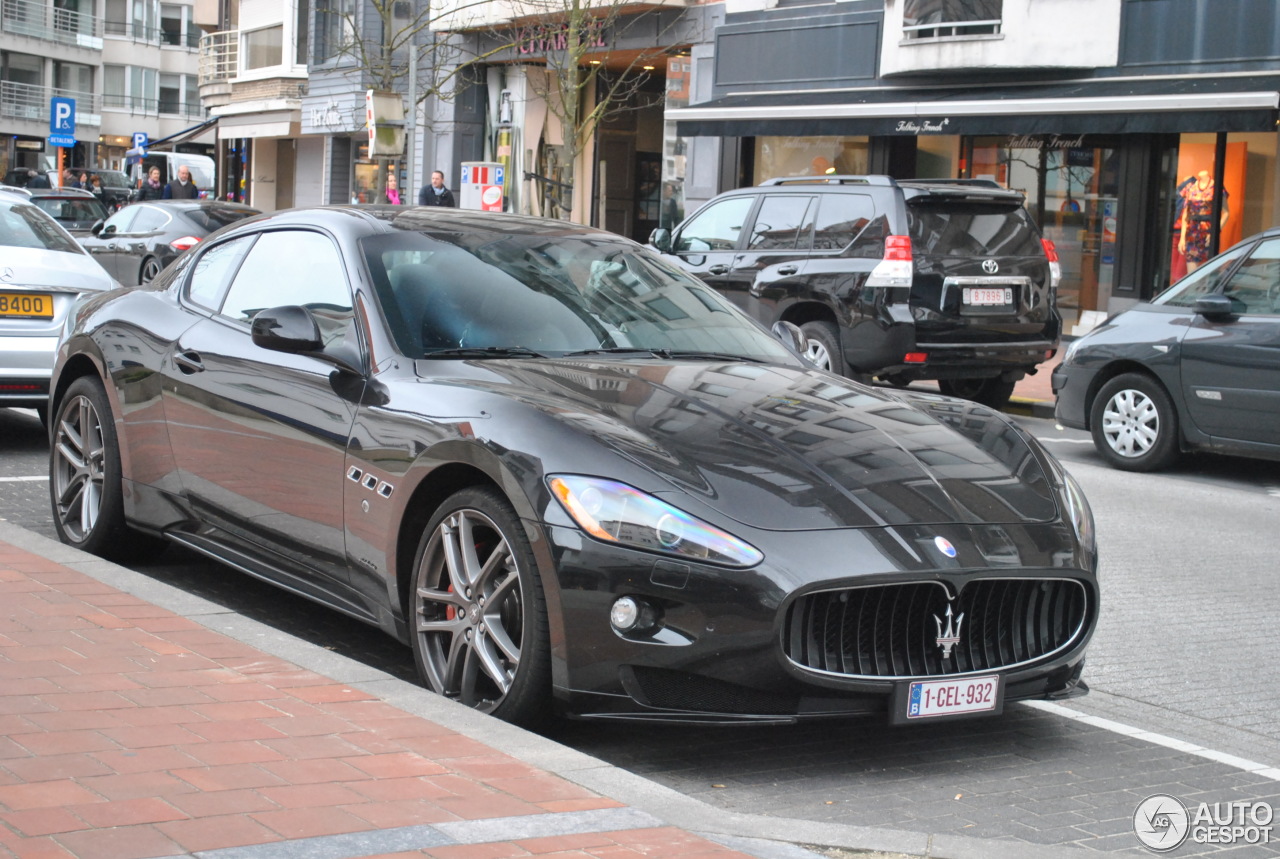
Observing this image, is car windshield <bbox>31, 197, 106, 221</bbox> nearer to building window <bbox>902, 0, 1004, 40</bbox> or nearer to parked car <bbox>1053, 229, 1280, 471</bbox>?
building window <bbox>902, 0, 1004, 40</bbox>

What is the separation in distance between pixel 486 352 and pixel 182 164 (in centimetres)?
5413

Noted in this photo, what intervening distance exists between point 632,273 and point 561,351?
74 centimetres

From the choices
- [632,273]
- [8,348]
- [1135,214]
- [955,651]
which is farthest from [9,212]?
[1135,214]

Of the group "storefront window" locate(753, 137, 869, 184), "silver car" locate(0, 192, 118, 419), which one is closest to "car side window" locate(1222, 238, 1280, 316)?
"silver car" locate(0, 192, 118, 419)

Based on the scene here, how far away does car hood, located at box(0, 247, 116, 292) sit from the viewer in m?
9.94

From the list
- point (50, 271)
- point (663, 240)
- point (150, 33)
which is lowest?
point (50, 271)

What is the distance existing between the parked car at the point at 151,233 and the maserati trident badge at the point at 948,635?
18.5m

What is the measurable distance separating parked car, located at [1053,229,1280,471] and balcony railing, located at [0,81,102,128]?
7557 centimetres

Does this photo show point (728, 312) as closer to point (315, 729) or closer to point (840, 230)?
point (315, 729)

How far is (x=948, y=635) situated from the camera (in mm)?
4395

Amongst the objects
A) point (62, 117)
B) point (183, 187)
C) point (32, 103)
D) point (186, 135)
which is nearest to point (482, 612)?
point (183, 187)

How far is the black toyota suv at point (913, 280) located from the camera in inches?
530

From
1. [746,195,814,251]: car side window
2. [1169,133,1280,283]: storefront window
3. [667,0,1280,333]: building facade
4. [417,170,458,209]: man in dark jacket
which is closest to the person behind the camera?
[746,195,814,251]: car side window

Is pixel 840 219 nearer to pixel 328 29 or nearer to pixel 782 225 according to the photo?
pixel 782 225
